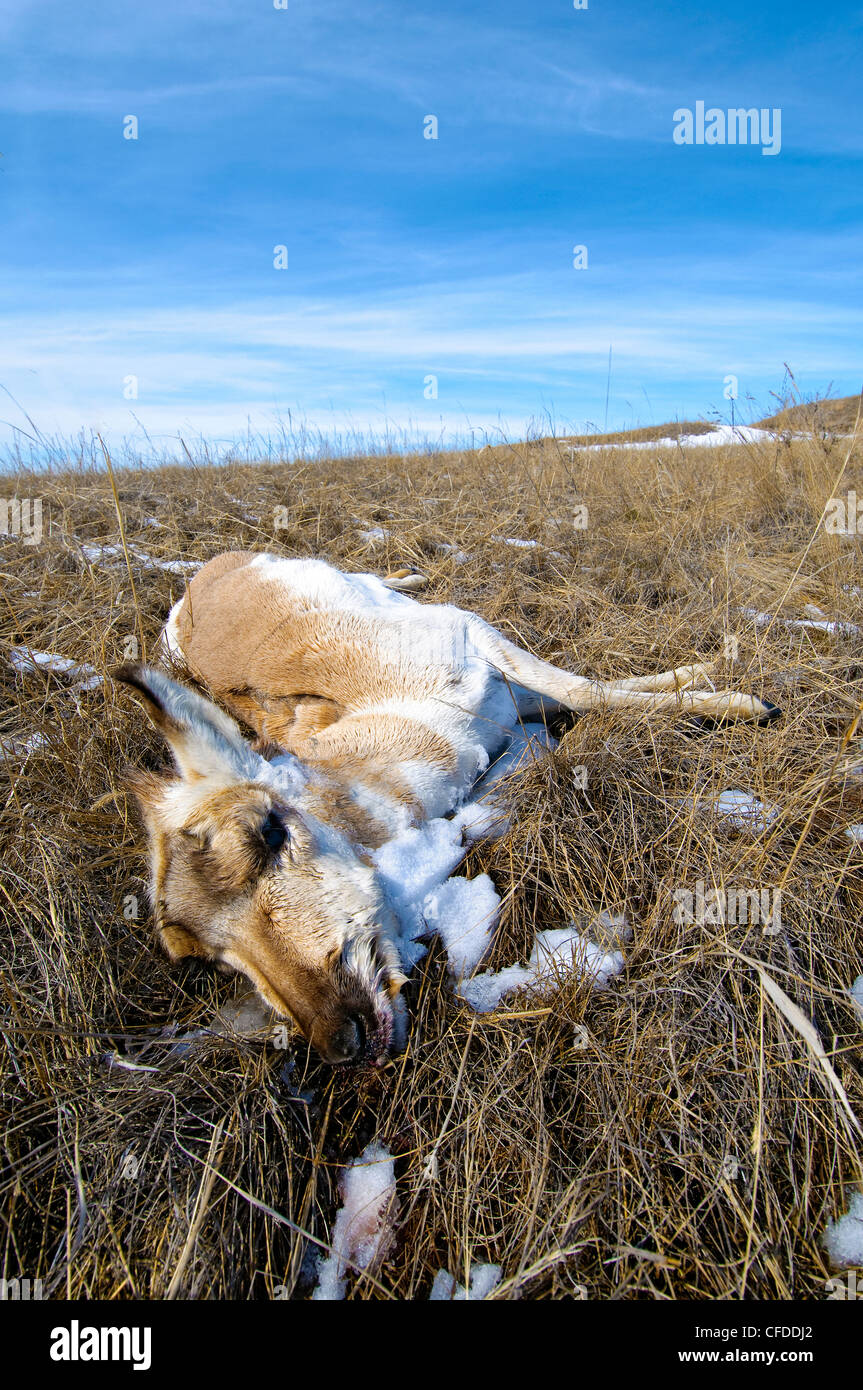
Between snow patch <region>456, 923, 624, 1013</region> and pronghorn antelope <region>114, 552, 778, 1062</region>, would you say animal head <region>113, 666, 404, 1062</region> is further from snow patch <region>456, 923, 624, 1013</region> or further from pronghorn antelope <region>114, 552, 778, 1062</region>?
snow patch <region>456, 923, 624, 1013</region>

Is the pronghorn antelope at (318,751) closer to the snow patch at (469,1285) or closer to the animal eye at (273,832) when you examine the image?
the animal eye at (273,832)

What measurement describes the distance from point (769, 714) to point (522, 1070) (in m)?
2.00

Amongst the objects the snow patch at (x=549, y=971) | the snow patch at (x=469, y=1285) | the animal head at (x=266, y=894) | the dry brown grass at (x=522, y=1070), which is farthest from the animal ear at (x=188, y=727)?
the snow patch at (x=469, y=1285)

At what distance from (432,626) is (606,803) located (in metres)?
1.30

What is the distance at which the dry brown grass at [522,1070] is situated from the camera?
5.58 feet

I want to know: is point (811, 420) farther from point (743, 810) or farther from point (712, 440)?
point (743, 810)

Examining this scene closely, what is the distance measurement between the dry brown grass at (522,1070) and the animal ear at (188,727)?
673 mm

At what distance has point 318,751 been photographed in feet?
9.89

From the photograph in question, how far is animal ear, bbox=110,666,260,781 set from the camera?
2.25 metres

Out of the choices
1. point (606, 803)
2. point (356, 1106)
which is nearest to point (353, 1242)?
point (356, 1106)

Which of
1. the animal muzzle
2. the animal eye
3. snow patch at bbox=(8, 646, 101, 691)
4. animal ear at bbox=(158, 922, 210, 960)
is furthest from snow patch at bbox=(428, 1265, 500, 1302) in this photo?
snow patch at bbox=(8, 646, 101, 691)

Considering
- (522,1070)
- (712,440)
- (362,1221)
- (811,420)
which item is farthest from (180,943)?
(712,440)
